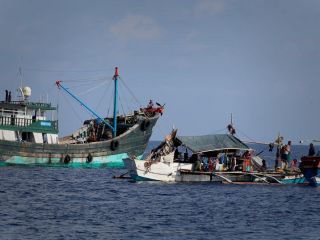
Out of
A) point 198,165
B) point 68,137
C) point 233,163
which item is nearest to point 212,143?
point 233,163

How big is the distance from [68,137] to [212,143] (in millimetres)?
24137

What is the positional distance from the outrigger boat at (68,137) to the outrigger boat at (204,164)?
14.5 metres

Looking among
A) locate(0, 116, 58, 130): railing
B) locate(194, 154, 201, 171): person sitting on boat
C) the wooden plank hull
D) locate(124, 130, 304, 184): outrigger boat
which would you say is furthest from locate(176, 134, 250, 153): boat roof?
locate(0, 116, 58, 130): railing

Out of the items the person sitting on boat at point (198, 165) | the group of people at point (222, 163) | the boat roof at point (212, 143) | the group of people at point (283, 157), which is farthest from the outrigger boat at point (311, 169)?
the person sitting on boat at point (198, 165)

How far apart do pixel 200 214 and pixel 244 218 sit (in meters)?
2.44

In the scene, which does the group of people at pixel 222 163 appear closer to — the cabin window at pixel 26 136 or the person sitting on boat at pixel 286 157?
the person sitting on boat at pixel 286 157

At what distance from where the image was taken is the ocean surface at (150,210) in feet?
95.2

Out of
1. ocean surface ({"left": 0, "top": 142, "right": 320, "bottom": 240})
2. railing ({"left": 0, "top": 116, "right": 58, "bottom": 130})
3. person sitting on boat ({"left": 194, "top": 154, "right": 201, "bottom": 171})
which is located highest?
railing ({"left": 0, "top": 116, "right": 58, "bottom": 130})

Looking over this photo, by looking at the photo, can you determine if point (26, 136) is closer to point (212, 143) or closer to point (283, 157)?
point (212, 143)

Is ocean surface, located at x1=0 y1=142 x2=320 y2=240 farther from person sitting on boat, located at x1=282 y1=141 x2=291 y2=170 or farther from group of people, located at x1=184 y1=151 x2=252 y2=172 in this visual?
person sitting on boat, located at x1=282 y1=141 x2=291 y2=170

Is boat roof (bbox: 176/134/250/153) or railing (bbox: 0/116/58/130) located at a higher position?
railing (bbox: 0/116/58/130)

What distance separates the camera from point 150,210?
36.0 meters

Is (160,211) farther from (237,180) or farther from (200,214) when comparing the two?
(237,180)

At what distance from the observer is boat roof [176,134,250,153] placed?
49.8m
